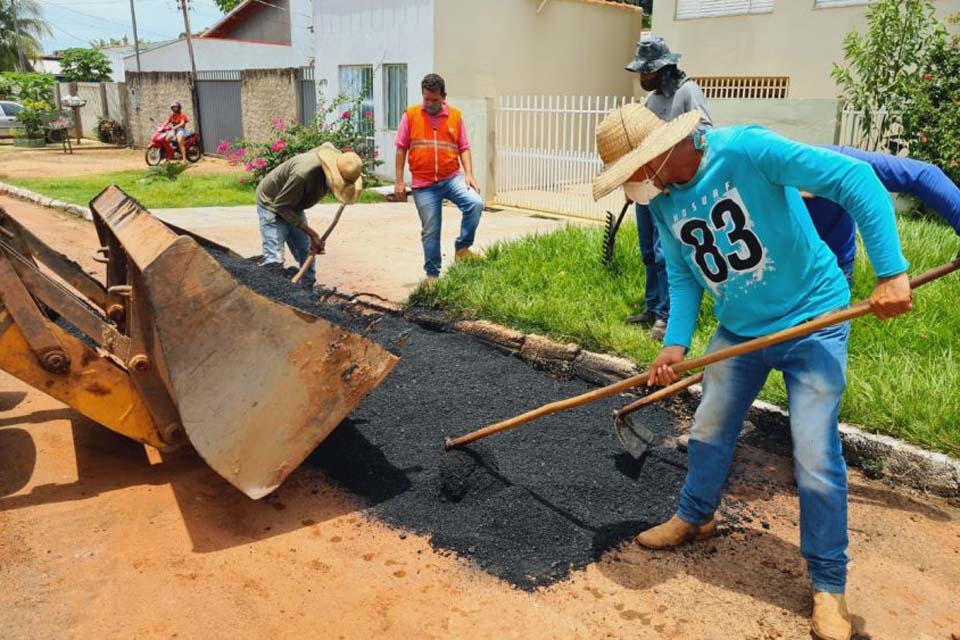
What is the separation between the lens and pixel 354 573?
9.78ft

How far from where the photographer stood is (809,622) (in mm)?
2676

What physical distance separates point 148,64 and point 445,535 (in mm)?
31079

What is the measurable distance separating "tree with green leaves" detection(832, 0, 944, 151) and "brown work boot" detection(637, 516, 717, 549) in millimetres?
6923

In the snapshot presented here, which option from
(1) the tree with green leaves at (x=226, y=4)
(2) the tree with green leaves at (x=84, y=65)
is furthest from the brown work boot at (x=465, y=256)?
(1) the tree with green leaves at (x=226, y=4)

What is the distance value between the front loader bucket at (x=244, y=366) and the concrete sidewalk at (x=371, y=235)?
3.35m

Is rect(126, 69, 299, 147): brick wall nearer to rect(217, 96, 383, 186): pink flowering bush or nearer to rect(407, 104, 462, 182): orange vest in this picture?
rect(217, 96, 383, 186): pink flowering bush

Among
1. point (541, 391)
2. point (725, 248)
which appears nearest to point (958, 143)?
point (541, 391)

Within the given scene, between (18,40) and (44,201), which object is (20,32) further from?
(44,201)

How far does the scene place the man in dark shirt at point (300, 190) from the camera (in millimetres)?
5324

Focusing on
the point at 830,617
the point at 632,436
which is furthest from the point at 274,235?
the point at 830,617

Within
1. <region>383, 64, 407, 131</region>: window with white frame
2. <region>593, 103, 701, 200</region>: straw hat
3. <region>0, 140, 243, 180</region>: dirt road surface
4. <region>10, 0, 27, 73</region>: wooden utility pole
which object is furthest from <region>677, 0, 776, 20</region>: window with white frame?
<region>10, 0, 27, 73</region>: wooden utility pole

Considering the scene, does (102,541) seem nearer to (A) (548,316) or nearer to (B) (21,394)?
(B) (21,394)

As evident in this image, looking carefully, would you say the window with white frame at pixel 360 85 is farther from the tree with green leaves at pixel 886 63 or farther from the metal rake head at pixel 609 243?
the metal rake head at pixel 609 243

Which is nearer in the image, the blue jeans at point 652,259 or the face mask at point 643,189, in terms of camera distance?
the face mask at point 643,189
